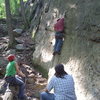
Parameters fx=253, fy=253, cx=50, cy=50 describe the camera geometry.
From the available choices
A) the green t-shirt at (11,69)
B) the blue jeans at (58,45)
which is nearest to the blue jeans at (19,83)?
the green t-shirt at (11,69)

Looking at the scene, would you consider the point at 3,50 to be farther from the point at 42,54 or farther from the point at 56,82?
the point at 56,82

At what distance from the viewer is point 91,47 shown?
1095 centimetres

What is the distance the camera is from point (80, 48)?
458 inches

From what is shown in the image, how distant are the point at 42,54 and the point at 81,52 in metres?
4.36

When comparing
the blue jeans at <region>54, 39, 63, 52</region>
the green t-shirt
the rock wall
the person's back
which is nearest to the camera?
the person's back

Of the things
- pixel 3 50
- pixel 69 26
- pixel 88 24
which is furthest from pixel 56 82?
pixel 3 50

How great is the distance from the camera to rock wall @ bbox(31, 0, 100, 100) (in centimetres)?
1009

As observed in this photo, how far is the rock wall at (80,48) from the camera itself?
10091 mm

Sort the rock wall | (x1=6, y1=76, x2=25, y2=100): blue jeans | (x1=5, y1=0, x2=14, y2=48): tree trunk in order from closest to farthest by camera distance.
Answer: the rock wall → (x1=6, y1=76, x2=25, y2=100): blue jeans → (x1=5, y1=0, x2=14, y2=48): tree trunk

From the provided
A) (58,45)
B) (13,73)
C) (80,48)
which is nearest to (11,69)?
(13,73)

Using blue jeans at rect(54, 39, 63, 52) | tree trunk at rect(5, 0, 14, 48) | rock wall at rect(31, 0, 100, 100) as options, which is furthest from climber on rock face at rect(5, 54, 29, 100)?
tree trunk at rect(5, 0, 14, 48)

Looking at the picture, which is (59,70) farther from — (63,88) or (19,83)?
(19,83)

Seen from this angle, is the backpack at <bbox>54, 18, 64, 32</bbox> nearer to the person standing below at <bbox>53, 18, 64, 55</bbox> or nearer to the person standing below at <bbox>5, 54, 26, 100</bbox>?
the person standing below at <bbox>53, 18, 64, 55</bbox>

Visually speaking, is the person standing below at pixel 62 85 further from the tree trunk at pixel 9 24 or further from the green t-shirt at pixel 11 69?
the tree trunk at pixel 9 24
